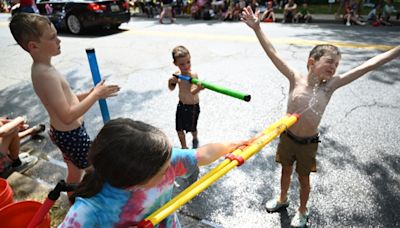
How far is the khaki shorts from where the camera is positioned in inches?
96.1

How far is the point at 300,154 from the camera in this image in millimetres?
2471

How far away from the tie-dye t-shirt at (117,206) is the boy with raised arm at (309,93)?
1211 mm

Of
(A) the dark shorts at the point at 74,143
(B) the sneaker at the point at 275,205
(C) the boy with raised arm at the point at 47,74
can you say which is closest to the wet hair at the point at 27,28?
(C) the boy with raised arm at the point at 47,74

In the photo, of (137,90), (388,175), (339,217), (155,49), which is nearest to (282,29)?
(155,49)

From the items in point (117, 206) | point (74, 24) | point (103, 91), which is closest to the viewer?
point (117, 206)

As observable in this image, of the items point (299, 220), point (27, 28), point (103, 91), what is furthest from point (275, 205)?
point (27, 28)

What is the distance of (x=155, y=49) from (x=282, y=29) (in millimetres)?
4527

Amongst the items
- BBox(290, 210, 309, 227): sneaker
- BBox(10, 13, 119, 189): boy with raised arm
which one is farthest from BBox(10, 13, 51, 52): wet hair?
BBox(290, 210, 309, 227): sneaker

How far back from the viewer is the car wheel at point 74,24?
36.0ft

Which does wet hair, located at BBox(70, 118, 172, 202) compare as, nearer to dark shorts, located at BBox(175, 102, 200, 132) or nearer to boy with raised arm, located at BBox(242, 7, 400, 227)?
boy with raised arm, located at BBox(242, 7, 400, 227)

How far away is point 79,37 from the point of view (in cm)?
1076

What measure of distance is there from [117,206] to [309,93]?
162cm

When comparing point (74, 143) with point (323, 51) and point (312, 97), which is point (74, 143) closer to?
point (312, 97)

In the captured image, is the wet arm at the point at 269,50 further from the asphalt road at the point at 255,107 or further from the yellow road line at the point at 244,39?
the yellow road line at the point at 244,39
